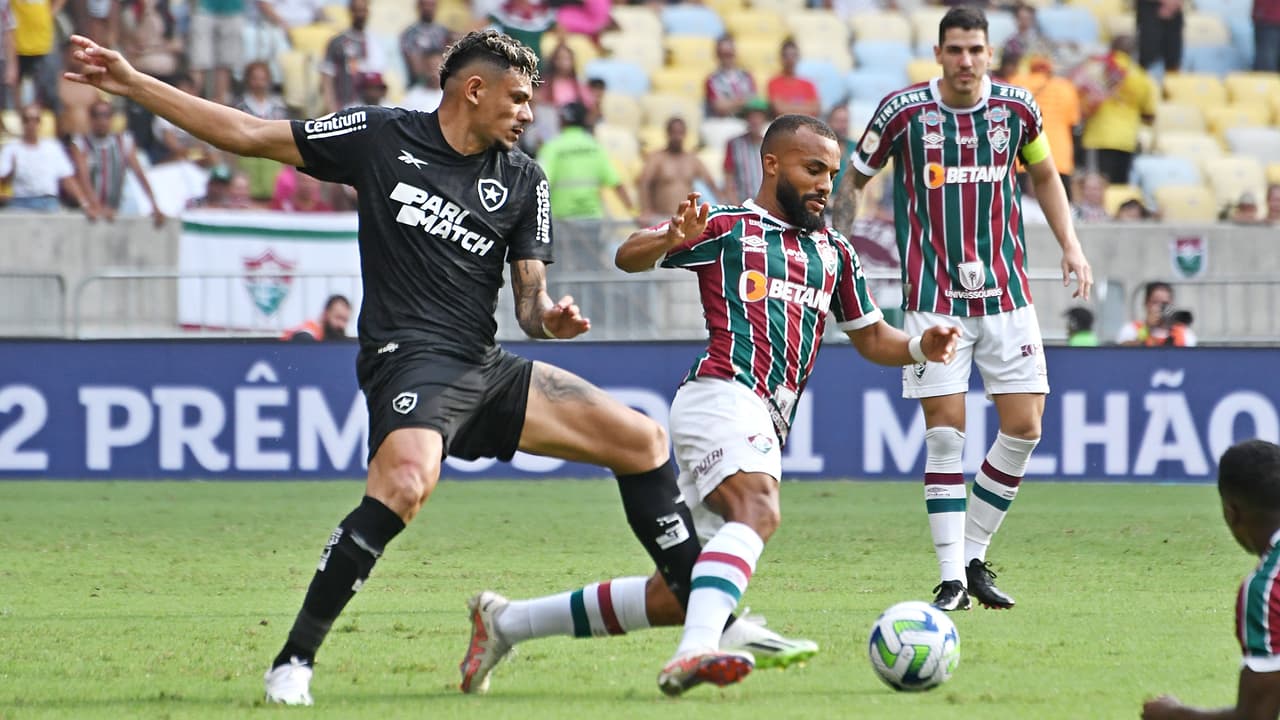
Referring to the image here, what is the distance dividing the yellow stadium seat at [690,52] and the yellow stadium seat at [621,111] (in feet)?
3.73

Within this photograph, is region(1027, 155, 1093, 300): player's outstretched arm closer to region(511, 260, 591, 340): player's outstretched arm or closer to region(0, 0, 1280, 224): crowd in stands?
region(511, 260, 591, 340): player's outstretched arm

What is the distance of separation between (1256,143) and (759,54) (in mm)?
5541

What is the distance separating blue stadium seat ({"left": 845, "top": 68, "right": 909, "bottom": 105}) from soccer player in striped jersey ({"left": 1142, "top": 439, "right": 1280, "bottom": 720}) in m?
15.7

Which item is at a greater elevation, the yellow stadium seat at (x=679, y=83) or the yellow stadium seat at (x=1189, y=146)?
the yellow stadium seat at (x=679, y=83)

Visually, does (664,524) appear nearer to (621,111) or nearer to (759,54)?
(621,111)

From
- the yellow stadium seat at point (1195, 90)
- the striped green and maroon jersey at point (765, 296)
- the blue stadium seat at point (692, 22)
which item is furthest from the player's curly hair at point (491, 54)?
the yellow stadium seat at point (1195, 90)

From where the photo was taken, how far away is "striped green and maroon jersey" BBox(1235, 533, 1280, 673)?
439 cm

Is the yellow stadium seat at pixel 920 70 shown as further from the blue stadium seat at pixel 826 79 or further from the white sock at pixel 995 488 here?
the white sock at pixel 995 488

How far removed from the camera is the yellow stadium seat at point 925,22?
2120cm

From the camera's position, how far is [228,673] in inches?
245

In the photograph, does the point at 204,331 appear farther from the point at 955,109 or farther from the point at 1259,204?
the point at 1259,204

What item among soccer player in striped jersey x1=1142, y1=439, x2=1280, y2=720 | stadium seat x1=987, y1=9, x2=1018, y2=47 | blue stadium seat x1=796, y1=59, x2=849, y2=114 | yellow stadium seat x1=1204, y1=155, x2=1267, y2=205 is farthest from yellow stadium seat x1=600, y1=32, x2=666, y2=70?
soccer player in striped jersey x1=1142, y1=439, x2=1280, y2=720

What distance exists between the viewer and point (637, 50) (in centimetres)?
2052

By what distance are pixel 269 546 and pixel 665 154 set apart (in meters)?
7.53
